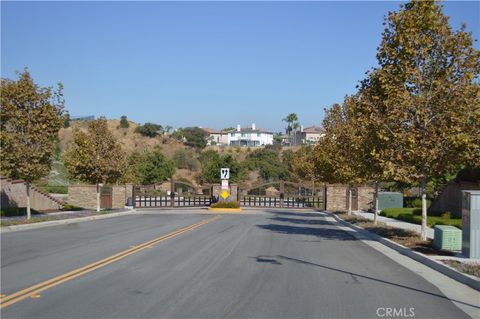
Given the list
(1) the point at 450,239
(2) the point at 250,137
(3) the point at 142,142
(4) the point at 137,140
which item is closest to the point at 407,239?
(1) the point at 450,239

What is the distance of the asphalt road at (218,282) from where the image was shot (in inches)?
313

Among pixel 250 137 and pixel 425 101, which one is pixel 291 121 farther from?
pixel 425 101

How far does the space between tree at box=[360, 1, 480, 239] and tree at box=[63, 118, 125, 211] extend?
21521 mm

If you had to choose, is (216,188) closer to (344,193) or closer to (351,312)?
(344,193)

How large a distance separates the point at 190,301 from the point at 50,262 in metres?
5.46

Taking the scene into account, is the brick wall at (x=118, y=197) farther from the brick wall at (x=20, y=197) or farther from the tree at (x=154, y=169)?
the tree at (x=154, y=169)

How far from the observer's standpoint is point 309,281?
10445 millimetres

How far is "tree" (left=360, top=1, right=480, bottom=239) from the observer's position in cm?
1638

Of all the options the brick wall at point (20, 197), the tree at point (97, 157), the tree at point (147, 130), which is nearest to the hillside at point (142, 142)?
the tree at point (147, 130)

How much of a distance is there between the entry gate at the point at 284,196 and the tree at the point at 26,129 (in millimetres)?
24262

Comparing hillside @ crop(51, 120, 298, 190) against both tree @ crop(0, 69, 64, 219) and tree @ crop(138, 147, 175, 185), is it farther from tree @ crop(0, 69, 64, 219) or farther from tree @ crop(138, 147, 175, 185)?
tree @ crop(0, 69, 64, 219)

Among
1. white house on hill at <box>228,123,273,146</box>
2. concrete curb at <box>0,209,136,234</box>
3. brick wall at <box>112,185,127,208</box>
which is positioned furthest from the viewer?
white house on hill at <box>228,123,273,146</box>

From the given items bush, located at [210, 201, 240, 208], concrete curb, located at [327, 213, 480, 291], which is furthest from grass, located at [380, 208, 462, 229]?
bush, located at [210, 201, 240, 208]

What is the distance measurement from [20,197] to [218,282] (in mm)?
27737
